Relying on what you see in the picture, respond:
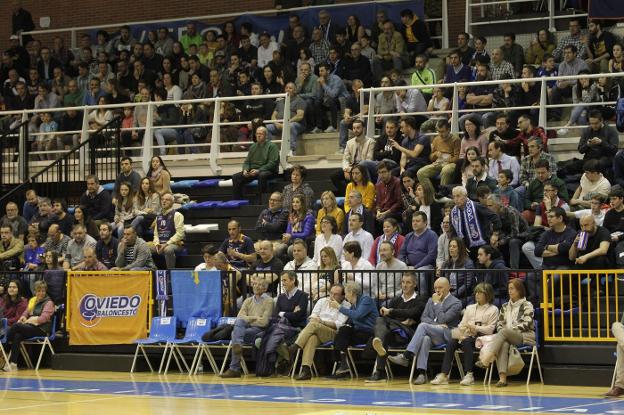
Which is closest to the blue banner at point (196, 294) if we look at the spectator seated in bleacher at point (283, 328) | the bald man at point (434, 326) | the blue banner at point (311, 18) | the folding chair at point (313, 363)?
the spectator seated in bleacher at point (283, 328)

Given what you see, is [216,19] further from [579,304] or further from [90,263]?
[579,304]

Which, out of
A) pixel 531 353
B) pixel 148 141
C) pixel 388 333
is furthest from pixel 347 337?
pixel 148 141

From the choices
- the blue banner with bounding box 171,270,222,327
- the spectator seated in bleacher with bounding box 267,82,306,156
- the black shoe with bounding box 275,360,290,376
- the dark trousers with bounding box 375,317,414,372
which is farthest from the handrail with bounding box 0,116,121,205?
the dark trousers with bounding box 375,317,414,372

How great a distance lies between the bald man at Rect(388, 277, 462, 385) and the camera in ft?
53.0

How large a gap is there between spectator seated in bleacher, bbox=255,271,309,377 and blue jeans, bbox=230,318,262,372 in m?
0.15

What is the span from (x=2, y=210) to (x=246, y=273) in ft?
24.3

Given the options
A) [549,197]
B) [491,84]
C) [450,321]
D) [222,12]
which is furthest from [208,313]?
[222,12]

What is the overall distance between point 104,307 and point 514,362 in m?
6.61

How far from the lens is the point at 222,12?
30.6 meters

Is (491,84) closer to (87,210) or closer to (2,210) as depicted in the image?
(87,210)

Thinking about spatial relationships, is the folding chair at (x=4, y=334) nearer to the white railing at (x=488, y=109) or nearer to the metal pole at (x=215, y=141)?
the metal pole at (x=215, y=141)

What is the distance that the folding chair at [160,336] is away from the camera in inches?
719

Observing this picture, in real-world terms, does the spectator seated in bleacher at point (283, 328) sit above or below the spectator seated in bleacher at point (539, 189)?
below

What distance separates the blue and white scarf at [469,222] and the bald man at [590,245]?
1493 millimetres
